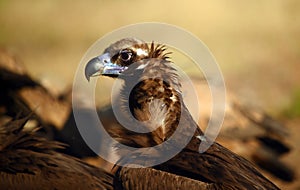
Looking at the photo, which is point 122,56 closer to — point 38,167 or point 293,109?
point 38,167

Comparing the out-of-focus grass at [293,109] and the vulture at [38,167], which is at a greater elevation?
the out-of-focus grass at [293,109]

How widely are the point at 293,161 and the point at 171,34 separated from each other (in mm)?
3099

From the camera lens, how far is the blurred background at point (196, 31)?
473 inches

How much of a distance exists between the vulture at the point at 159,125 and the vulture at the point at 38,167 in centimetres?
39

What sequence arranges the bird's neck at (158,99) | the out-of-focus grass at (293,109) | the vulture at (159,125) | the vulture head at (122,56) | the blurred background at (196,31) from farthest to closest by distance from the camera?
the blurred background at (196,31), the out-of-focus grass at (293,109), the vulture head at (122,56), the bird's neck at (158,99), the vulture at (159,125)

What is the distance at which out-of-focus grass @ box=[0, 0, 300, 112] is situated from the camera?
12.1m

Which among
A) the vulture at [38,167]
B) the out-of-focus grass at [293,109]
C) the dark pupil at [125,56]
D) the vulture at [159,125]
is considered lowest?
the vulture at [38,167]

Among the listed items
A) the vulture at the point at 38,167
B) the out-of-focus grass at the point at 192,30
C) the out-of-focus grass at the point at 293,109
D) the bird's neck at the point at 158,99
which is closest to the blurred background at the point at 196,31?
the out-of-focus grass at the point at 192,30

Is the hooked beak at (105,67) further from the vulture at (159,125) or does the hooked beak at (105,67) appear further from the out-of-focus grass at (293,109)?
the out-of-focus grass at (293,109)

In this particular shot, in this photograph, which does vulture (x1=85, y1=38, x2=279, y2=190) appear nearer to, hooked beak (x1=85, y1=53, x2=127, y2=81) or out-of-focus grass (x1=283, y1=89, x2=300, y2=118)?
hooked beak (x1=85, y1=53, x2=127, y2=81)

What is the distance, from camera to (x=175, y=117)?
5133mm

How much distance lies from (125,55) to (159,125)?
0.53 m

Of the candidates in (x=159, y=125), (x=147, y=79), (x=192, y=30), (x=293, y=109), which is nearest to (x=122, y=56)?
(x=147, y=79)

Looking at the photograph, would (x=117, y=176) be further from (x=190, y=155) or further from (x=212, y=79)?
(x=212, y=79)
